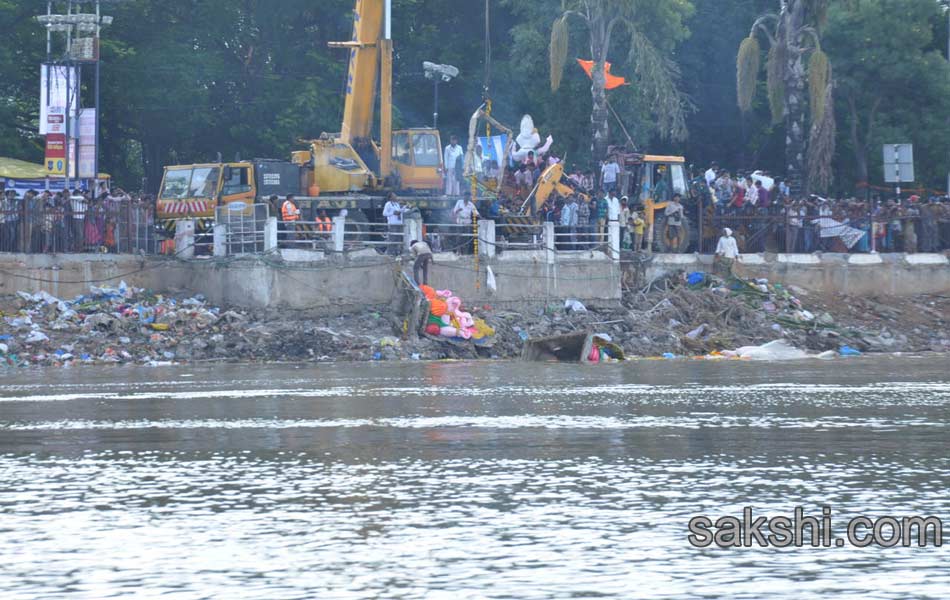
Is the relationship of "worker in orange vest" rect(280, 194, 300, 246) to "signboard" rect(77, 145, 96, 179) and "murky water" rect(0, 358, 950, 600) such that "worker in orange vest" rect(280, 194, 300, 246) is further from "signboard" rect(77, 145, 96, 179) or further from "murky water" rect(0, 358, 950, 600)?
"murky water" rect(0, 358, 950, 600)

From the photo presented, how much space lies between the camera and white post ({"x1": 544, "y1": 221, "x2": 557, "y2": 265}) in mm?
30977

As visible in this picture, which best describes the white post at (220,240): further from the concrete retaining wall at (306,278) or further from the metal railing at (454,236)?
the metal railing at (454,236)

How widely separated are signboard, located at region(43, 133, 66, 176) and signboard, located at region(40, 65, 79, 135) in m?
0.27

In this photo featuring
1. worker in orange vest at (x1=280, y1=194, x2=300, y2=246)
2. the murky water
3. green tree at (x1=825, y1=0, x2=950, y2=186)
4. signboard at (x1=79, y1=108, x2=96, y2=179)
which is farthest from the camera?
green tree at (x1=825, y1=0, x2=950, y2=186)

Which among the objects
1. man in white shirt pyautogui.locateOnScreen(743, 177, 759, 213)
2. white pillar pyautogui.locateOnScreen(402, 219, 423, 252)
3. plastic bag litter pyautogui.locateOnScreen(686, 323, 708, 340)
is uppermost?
man in white shirt pyautogui.locateOnScreen(743, 177, 759, 213)

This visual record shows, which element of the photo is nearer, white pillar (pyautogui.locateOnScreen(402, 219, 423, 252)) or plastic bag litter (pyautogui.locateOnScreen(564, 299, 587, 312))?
white pillar (pyautogui.locateOnScreen(402, 219, 423, 252))

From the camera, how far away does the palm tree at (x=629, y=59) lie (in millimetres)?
35562

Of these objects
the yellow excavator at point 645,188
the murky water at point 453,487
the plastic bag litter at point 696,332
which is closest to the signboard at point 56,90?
the yellow excavator at point 645,188

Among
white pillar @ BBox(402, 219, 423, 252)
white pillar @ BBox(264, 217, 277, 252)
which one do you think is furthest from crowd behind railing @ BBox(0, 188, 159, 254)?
white pillar @ BBox(402, 219, 423, 252)

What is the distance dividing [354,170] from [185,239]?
13.7ft

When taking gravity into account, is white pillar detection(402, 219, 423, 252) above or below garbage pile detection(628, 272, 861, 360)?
above

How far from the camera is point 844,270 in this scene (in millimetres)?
33906

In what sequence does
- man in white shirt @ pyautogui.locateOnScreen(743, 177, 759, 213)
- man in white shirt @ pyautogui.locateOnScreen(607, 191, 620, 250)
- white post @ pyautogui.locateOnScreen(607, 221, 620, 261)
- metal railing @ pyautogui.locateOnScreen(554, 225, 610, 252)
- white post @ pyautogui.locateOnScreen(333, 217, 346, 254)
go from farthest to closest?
man in white shirt @ pyautogui.locateOnScreen(743, 177, 759, 213), man in white shirt @ pyautogui.locateOnScreen(607, 191, 620, 250), metal railing @ pyautogui.locateOnScreen(554, 225, 610, 252), white post @ pyautogui.locateOnScreen(607, 221, 620, 261), white post @ pyautogui.locateOnScreen(333, 217, 346, 254)

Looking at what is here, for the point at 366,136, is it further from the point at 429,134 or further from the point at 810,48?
the point at 810,48
